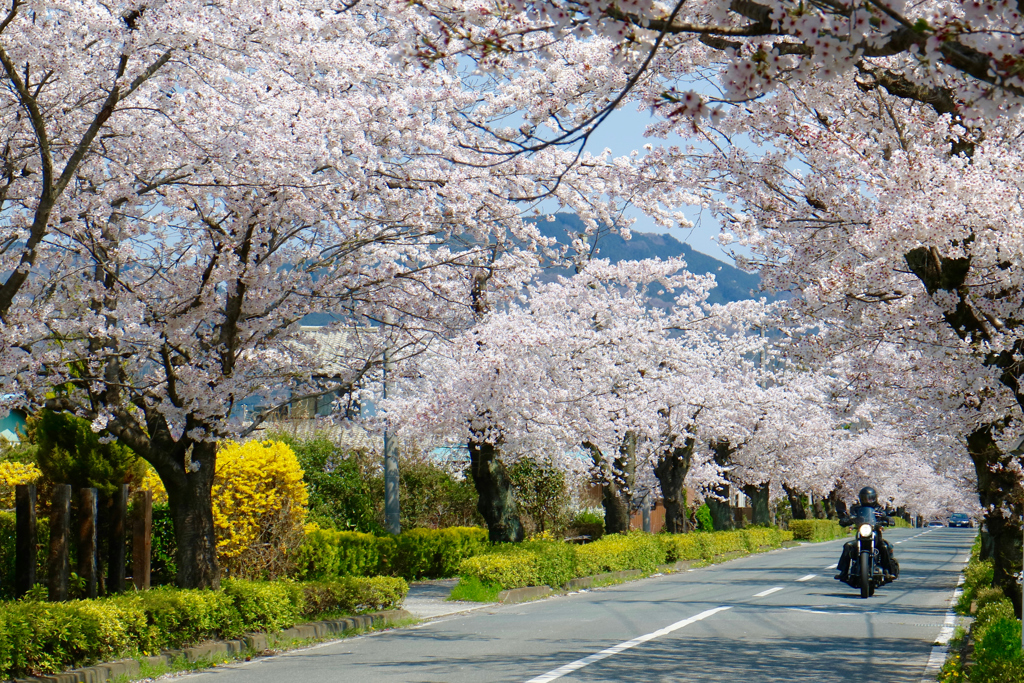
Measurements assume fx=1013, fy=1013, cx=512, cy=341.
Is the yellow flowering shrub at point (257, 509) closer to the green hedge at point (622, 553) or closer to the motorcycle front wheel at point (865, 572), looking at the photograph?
the green hedge at point (622, 553)

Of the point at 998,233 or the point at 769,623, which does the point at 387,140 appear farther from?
the point at 769,623

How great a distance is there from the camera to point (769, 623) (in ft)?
45.5

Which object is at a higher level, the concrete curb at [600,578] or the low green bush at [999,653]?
the low green bush at [999,653]

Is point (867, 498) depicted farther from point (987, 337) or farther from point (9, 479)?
point (9, 479)

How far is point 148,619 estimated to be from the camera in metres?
10.3

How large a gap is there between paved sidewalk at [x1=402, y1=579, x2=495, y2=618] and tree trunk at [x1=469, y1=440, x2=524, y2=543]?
1.74 metres

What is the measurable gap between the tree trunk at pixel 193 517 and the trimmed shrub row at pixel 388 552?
595cm

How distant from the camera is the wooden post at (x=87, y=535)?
11750mm

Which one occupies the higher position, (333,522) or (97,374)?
(97,374)

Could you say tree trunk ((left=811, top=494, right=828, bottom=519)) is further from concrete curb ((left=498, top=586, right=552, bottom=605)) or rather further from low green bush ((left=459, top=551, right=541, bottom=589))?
low green bush ((left=459, top=551, right=541, bottom=589))

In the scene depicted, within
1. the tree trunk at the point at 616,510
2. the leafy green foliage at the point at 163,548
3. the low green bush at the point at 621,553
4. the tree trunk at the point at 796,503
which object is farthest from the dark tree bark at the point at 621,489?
the tree trunk at the point at 796,503

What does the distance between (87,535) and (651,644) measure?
262 inches

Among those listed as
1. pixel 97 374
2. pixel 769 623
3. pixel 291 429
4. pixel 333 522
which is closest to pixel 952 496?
pixel 291 429

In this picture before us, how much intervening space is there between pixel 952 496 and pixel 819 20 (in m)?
96.2
